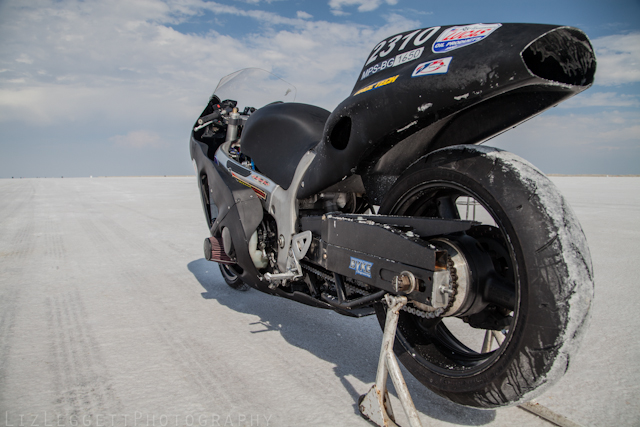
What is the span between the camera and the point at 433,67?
60.9 inches

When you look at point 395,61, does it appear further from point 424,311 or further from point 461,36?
point 424,311

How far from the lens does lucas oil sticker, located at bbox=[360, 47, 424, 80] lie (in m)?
1.68

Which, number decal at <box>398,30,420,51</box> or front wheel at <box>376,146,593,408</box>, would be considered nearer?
front wheel at <box>376,146,593,408</box>

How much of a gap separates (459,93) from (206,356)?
75.4 inches

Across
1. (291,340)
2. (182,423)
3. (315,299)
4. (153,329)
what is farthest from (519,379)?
(153,329)

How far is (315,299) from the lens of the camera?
90.0 inches

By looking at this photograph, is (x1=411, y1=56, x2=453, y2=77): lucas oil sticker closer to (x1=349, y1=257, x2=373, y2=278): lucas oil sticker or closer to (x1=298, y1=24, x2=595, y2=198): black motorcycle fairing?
(x1=298, y1=24, x2=595, y2=198): black motorcycle fairing

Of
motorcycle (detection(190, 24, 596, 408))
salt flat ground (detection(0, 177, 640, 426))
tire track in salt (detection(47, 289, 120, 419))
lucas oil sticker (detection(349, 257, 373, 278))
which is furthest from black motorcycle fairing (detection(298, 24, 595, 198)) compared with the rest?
tire track in salt (detection(47, 289, 120, 419))

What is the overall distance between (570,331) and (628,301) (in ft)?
8.01

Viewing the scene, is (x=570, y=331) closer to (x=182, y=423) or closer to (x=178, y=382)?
(x=182, y=423)

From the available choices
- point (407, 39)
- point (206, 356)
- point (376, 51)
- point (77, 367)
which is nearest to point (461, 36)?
point (407, 39)

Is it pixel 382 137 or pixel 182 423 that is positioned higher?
pixel 382 137


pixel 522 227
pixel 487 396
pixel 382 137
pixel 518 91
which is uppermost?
pixel 518 91

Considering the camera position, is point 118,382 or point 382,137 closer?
point 382,137
